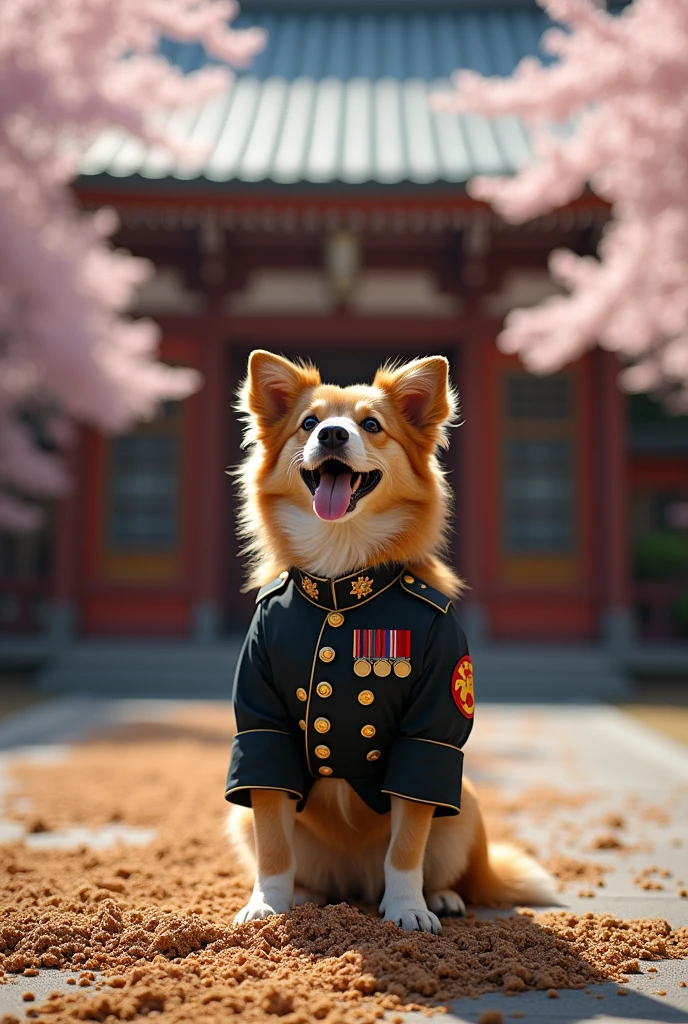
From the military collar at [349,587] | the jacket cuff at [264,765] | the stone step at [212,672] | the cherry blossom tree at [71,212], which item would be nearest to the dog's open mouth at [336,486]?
the military collar at [349,587]

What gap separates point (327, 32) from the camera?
14258 mm

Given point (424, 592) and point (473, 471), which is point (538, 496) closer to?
point (473, 471)

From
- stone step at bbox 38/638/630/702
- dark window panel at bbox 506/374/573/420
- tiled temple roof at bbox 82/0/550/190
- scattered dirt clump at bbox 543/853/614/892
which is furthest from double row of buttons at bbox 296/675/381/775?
dark window panel at bbox 506/374/573/420

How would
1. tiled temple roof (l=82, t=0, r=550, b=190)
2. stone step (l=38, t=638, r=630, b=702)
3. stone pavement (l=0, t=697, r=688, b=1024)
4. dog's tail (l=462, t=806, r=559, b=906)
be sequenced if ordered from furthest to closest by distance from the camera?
tiled temple roof (l=82, t=0, r=550, b=190) → stone step (l=38, t=638, r=630, b=702) → dog's tail (l=462, t=806, r=559, b=906) → stone pavement (l=0, t=697, r=688, b=1024)

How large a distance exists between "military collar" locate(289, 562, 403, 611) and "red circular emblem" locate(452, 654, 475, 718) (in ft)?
1.02

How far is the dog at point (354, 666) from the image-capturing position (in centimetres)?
229

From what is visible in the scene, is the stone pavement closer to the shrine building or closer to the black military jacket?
the black military jacket

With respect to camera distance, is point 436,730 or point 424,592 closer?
point 436,730

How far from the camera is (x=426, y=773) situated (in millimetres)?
2238

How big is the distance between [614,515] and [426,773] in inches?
299

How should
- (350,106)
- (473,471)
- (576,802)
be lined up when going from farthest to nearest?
(350,106), (473,471), (576,802)

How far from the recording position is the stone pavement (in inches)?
76.9

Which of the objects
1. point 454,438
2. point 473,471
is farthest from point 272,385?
point 454,438

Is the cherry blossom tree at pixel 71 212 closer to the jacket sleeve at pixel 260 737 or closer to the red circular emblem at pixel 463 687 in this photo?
the jacket sleeve at pixel 260 737
